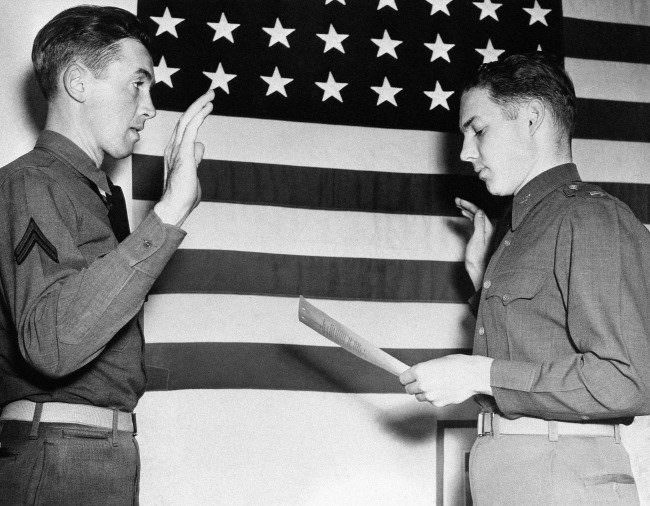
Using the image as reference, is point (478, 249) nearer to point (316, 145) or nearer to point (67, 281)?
point (316, 145)

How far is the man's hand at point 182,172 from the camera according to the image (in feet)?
5.17

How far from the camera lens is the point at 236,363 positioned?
8.90 feet

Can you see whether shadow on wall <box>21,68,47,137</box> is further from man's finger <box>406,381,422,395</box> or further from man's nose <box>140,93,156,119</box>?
man's finger <box>406,381,422,395</box>

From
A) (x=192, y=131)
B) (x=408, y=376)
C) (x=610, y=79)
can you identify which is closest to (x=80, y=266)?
(x=192, y=131)

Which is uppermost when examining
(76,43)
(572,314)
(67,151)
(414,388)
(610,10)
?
(610,10)

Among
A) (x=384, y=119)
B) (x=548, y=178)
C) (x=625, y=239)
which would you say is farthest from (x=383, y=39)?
(x=625, y=239)

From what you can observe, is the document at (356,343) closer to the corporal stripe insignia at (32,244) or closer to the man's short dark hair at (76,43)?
the corporal stripe insignia at (32,244)

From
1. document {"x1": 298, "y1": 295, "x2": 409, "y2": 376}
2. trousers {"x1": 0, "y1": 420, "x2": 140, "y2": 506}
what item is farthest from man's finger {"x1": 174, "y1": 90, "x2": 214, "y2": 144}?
trousers {"x1": 0, "y1": 420, "x2": 140, "y2": 506}

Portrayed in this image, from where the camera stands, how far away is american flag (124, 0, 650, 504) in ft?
8.92

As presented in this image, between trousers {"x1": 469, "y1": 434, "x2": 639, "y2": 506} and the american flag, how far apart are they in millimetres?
1011

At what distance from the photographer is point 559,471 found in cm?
173

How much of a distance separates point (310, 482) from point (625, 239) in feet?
4.85

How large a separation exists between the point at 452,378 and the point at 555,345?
246 millimetres

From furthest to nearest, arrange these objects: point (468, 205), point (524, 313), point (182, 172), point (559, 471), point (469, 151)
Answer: point (468, 205)
point (469, 151)
point (524, 313)
point (559, 471)
point (182, 172)
